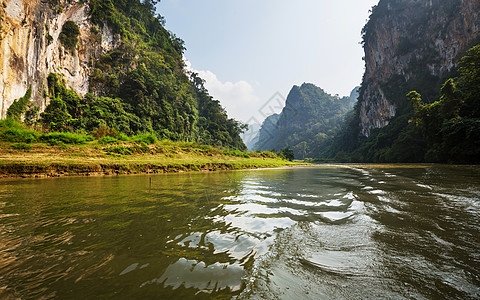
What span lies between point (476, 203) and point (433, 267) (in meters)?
3.34

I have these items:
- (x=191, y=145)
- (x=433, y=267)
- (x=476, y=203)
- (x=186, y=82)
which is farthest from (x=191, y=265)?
(x=186, y=82)

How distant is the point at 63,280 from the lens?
1.43m

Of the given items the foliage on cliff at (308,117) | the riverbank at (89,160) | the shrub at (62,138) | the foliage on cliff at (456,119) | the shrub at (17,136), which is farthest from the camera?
the foliage on cliff at (308,117)

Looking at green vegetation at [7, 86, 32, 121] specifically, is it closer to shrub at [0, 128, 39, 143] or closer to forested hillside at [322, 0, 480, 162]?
shrub at [0, 128, 39, 143]

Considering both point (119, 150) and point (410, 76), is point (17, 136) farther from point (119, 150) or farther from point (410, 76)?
point (410, 76)

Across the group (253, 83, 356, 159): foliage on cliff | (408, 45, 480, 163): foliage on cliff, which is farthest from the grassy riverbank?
(253, 83, 356, 159): foliage on cliff

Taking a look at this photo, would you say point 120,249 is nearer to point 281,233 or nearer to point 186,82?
point 281,233

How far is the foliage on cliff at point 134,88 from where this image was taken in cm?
2395

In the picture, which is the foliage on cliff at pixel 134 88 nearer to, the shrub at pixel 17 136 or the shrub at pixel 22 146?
the shrub at pixel 17 136

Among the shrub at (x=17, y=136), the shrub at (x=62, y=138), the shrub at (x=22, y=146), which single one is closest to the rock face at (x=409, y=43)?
the shrub at (x=62, y=138)

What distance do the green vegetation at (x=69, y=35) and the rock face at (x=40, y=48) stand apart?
49 centimetres

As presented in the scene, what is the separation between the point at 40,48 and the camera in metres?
20.5

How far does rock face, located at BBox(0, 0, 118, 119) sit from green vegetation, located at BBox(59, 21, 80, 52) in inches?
19.3

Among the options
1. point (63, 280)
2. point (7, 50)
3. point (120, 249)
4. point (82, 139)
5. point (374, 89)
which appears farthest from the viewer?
point (374, 89)
